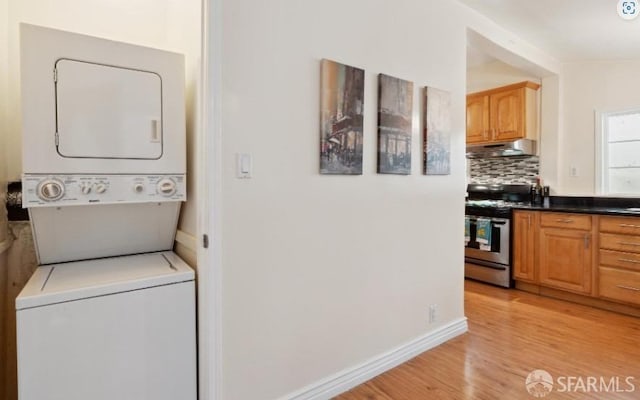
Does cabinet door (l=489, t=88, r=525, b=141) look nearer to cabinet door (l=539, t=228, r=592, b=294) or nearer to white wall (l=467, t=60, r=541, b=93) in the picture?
white wall (l=467, t=60, r=541, b=93)

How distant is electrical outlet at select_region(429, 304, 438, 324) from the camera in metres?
2.50

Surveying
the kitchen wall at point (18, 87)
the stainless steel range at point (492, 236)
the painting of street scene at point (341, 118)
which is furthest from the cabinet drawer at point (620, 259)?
the kitchen wall at point (18, 87)

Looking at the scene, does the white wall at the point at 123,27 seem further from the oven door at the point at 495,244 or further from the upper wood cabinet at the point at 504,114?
the upper wood cabinet at the point at 504,114

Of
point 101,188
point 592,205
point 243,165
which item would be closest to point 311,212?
point 243,165

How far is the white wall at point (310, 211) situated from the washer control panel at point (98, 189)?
0.26m

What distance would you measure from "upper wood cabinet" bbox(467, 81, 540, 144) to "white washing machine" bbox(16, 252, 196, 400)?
12.9 ft

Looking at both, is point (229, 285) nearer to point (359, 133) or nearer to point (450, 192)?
point (359, 133)

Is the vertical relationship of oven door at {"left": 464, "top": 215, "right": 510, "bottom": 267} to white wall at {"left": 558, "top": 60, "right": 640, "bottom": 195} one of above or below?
below

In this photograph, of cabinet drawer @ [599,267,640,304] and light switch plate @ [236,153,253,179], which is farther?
cabinet drawer @ [599,267,640,304]

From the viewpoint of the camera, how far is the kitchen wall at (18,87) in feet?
5.45

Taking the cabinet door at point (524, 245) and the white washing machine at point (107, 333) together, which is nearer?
the white washing machine at point (107, 333)

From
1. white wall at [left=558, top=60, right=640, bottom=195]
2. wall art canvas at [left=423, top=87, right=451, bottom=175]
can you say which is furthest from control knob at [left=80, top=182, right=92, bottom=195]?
white wall at [left=558, top=60, right=640, bottom=195]

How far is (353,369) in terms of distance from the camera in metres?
2.02

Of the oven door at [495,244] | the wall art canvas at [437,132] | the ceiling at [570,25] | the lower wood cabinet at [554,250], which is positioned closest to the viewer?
the wall art canvas at [437,132]
